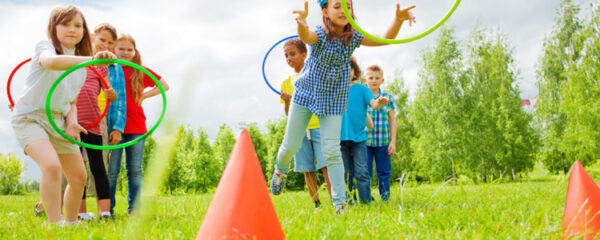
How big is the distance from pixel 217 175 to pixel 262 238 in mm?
16075

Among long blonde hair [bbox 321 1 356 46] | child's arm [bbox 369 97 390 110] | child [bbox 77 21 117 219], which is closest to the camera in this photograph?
long blonde hair [bbox 321 1 356 46]

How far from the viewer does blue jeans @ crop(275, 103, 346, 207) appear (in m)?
3.50

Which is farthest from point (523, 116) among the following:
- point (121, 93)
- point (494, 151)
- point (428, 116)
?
point (121, 93)

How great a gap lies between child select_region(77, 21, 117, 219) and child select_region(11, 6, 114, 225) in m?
0.35

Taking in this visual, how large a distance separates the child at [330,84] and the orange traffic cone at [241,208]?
155 cm

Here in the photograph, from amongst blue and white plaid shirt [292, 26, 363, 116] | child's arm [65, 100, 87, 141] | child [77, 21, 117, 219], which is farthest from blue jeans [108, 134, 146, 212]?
blue and white plaid shirt [292, 26, 363, 116]

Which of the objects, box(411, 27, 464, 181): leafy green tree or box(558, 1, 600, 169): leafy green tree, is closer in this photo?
box(558, 1, 600, 169): leafy green tree

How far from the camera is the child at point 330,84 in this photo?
352cm

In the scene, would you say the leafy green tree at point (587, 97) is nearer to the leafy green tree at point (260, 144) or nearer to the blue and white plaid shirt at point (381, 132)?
the leafy green tree at point (260, 144)

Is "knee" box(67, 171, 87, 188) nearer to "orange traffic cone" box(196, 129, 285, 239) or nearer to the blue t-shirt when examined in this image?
"orange traffic cone" box(196, 129, 285, 239)

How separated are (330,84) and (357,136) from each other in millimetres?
1209

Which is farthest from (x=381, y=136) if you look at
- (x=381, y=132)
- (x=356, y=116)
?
(x=356, y=116)

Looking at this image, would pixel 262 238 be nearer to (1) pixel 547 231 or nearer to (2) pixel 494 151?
(1) pixel 547 231

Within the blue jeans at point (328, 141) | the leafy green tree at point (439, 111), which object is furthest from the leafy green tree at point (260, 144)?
the blue jeans at point (328, 141)
